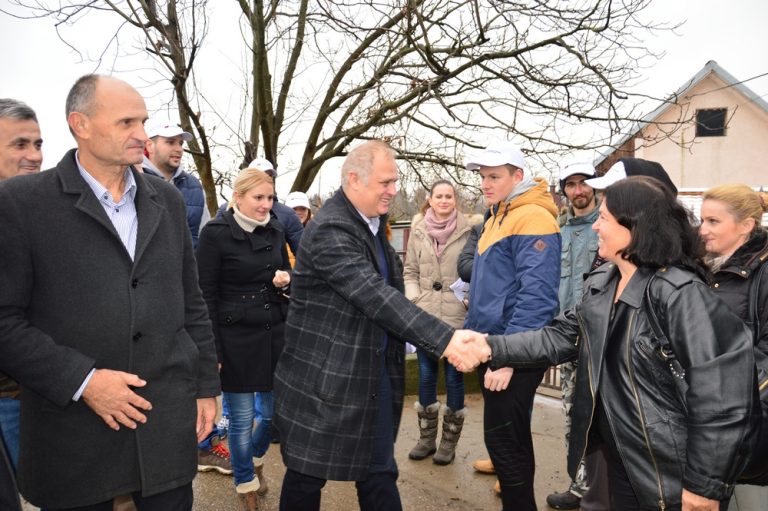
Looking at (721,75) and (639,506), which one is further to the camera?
Answer: (721,75)

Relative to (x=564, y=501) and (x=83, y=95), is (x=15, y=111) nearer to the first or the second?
(x=83, y=95)

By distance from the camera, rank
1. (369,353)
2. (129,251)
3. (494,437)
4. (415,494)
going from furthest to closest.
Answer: (415,494)
(494,437)
(369,353)
(129,251)

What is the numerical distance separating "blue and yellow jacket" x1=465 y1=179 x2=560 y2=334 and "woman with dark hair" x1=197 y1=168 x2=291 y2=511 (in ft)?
4.08

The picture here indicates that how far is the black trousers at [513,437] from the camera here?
9.80 ft

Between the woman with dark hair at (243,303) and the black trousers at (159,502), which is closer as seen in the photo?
the black trousers at (159,502)

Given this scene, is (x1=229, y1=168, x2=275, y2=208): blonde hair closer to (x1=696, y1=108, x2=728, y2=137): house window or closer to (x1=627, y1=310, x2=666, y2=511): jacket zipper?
(x1=627, y1=310, x2=666, y2=511): jacket zipper

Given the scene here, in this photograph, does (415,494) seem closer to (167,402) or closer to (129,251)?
(167,402)

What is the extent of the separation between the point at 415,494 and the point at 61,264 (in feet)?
9.34

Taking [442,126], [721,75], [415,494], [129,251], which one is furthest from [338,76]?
[721,75]

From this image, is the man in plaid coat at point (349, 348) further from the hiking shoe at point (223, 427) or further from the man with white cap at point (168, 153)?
the hiking shoe at point (223, 427)

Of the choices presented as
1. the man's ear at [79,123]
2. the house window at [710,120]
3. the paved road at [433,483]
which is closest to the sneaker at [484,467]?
the paved road at [433,483]

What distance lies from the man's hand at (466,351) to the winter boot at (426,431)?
1.88 meters

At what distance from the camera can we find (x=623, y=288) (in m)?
2.19

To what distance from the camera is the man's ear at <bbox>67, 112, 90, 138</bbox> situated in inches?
79.0
